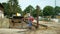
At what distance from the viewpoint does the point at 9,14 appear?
85812mm

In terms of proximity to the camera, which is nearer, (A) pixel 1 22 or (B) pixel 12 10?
(A) pixel 1 22

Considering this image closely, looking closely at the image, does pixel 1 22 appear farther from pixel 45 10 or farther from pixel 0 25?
pixel 45 10

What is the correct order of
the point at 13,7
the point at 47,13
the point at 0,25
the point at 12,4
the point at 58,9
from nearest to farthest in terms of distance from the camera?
the point at 0,25 → the point at 13,7 → the point at 12,4 → the point at 47,13 → the point at 58,9

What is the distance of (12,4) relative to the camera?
3541 inches

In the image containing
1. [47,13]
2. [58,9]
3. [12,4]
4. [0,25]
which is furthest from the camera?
[58,9]

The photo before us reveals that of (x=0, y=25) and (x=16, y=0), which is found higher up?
(x=16, y=0)

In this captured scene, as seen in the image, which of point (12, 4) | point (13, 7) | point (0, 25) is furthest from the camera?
point (12, 4)

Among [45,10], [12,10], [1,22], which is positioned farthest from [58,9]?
[1,22]

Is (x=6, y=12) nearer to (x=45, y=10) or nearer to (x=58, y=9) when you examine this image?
(x=45, y=10)

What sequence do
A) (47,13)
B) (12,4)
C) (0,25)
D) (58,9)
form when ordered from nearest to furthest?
(0,25) < (12,4) < (47,13) < (58,9)

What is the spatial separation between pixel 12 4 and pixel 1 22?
207ft

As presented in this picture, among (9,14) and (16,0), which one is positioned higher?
(16,0)

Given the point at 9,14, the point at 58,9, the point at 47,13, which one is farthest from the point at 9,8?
the point at 58,9

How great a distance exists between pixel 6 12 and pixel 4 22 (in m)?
61.7
